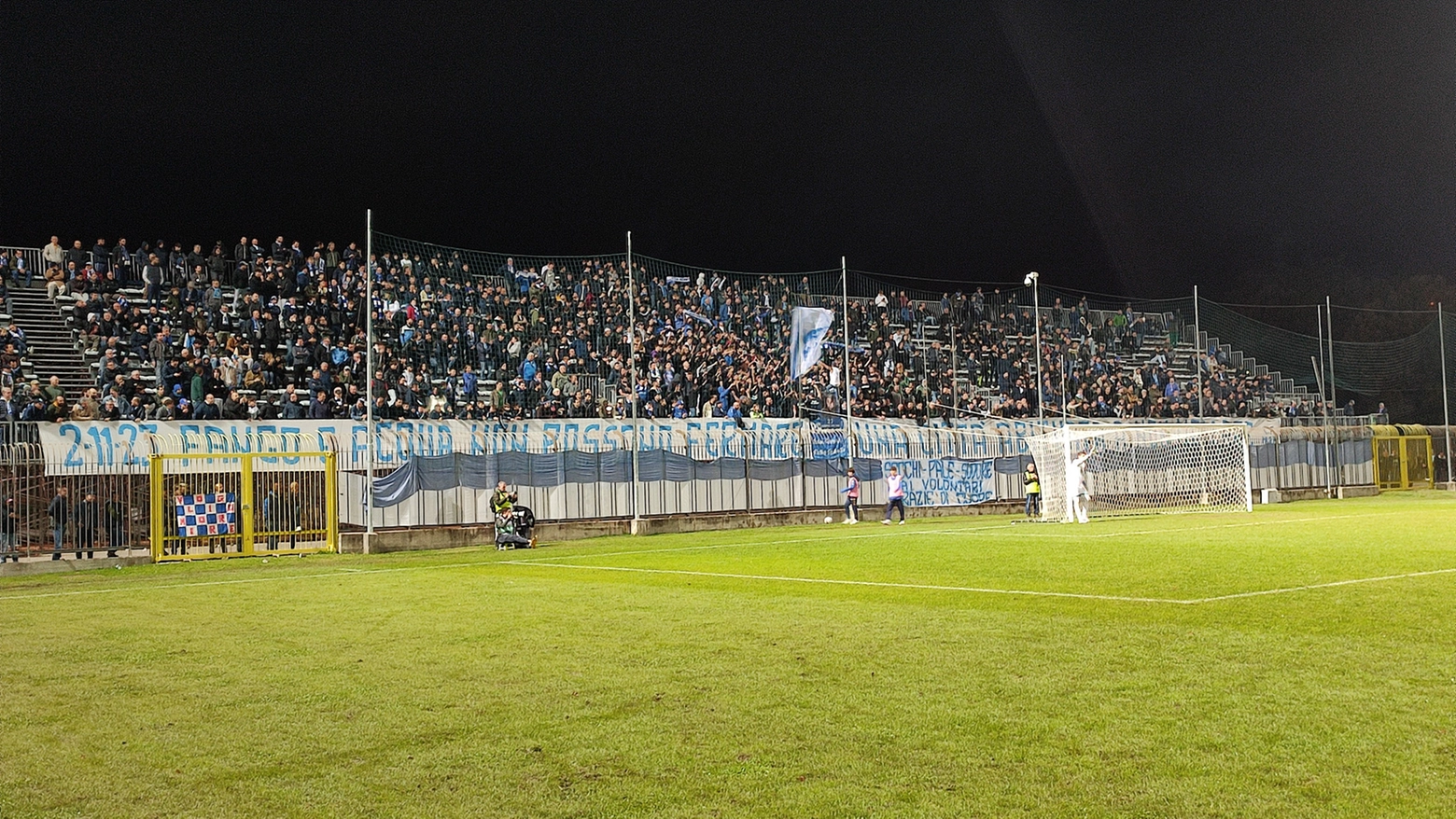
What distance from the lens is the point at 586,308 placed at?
32500 mm

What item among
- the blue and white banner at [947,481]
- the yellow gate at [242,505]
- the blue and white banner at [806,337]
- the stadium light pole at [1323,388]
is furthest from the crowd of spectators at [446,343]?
the stadium light pole at [1323,388]

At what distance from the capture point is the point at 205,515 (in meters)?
23.9

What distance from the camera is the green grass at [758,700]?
5227 millimetres

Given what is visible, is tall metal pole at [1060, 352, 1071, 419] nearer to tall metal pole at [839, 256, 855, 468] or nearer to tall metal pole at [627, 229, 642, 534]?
tall metal pole at [839, 256, 855, 468]

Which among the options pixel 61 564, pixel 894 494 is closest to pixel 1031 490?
pixel 894 494

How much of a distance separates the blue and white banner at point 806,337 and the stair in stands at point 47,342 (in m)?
17.2

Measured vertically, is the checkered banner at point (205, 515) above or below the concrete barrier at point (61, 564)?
above

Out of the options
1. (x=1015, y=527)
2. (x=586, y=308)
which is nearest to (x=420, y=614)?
(x=1015, y=527)

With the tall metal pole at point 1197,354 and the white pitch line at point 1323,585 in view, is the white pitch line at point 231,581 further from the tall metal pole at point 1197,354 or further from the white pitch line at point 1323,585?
the tall metal pole at point 1197,354

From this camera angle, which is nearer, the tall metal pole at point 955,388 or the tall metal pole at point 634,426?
the tall metal pole at point 634,426

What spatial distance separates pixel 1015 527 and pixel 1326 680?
62.4 feet

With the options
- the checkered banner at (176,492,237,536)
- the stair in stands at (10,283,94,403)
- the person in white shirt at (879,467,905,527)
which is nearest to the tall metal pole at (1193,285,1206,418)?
the person in white shirt at (879,467,905,527)

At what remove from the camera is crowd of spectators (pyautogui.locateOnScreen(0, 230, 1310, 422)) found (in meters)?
27.5

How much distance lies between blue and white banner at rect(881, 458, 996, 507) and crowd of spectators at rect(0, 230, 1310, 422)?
2081 mm
